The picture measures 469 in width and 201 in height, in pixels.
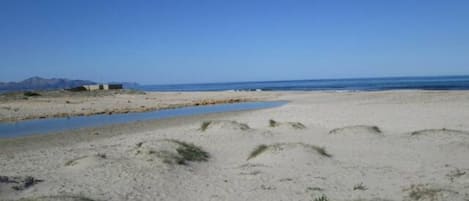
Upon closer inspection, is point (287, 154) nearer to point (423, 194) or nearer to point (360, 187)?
point (360, 187)

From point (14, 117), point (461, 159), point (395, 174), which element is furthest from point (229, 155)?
Answer: point (14, 117)

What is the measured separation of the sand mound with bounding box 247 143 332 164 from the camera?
14508mm

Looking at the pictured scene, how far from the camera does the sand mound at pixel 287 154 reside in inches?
571

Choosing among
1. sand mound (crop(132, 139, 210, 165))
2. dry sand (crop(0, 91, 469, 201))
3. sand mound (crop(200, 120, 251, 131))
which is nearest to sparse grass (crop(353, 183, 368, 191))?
dry sand (crop(0, 91, 469, 201))

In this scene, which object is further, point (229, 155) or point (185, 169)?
point (229, 155)

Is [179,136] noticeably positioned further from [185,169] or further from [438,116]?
[438,116]

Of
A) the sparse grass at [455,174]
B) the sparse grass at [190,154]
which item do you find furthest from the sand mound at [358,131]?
the sparse grass at [455,174]

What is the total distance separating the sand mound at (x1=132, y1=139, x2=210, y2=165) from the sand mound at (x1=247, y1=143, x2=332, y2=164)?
1788 mm

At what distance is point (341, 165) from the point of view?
14102 mm

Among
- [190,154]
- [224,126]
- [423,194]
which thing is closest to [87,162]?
[190,154]

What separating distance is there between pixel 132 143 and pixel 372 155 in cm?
961

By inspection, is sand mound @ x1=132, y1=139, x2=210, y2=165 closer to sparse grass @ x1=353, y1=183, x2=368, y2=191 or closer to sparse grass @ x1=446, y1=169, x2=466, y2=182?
sparse grass @ x1=353, y1=183, x2=368, y2=191

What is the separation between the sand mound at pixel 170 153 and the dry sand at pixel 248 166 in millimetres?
37

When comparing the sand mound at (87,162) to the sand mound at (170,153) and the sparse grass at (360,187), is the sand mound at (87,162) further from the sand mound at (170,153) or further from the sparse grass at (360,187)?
the sparse grass at (360,187)
